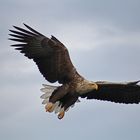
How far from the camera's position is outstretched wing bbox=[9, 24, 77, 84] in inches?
2052

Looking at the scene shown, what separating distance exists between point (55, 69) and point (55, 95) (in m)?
0.68

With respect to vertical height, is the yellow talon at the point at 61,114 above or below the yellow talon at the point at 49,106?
below

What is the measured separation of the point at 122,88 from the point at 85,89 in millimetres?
1156

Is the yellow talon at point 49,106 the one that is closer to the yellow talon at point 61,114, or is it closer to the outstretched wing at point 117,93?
the yellow talon at point 61,114

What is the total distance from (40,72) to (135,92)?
2204mm

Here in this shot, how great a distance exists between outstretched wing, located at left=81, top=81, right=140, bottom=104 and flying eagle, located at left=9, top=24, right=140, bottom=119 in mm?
22

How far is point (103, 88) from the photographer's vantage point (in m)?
52.8

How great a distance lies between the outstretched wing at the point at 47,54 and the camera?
52.1 m

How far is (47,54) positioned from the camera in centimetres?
5222

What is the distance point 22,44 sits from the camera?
172 feet

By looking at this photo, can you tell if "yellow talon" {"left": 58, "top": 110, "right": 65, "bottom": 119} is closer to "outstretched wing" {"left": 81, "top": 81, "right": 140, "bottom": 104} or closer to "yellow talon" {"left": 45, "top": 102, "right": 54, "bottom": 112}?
"yellow talon" {"left": 45, "top": 102, "right": 54, "bottom": 112}

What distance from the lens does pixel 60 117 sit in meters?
52.0

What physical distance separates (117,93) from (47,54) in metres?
1.89

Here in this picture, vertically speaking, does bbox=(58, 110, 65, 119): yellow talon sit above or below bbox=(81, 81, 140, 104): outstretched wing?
below
